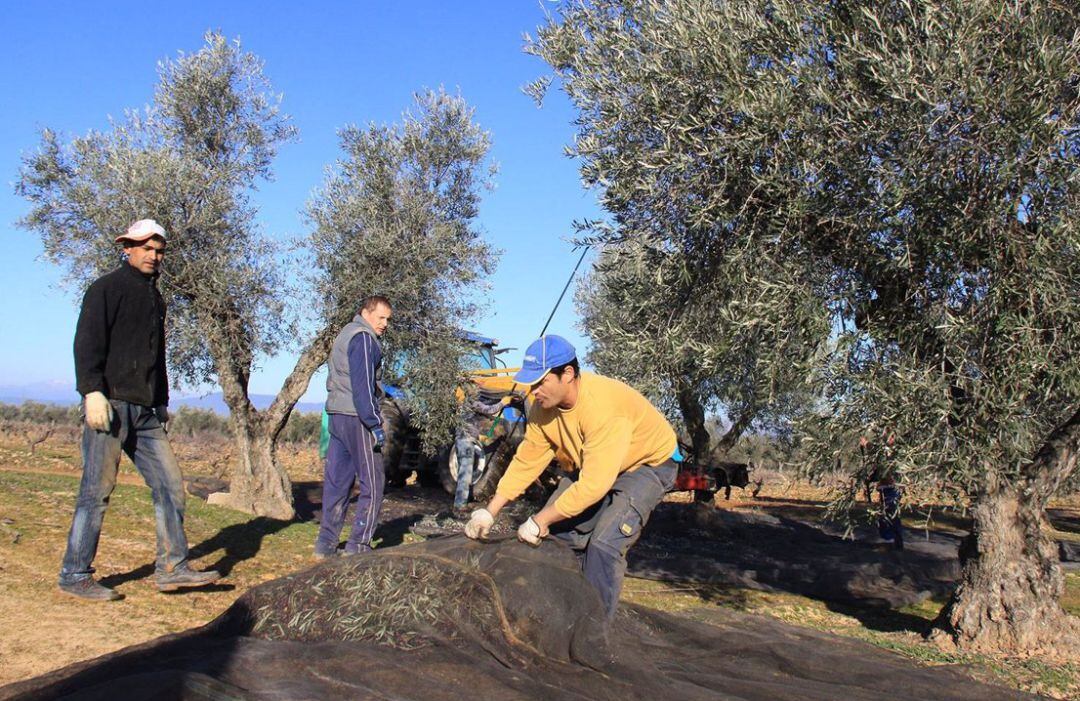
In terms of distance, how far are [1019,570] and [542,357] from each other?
4.61 metres

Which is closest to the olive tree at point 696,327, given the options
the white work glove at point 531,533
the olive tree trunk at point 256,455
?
the white work glove at point 531,533

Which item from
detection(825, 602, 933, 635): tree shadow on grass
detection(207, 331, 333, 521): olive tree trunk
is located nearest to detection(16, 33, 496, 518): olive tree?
detection(207, 331, 333, 521): olive tree trunk

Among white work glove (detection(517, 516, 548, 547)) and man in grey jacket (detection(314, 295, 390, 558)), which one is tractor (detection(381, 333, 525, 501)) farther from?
white work glove (detection(517, 516, 548, 547))

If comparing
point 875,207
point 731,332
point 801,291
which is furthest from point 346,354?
point 875,207

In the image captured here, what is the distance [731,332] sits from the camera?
6.99 m

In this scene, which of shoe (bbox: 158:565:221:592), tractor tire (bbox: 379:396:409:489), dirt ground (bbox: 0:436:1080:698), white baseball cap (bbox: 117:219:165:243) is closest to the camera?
dirt ground (bbox: 0:436:1080:698)

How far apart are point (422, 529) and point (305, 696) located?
6967 mm

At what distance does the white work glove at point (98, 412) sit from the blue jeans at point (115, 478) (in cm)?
9

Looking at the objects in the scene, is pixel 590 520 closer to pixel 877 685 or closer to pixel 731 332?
pixel 877 685

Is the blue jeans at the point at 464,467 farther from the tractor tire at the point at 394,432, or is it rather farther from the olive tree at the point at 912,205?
the olive tree at the point at 912,205

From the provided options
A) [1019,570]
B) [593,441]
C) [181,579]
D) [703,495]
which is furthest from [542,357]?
[703,495]

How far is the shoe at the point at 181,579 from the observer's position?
5973mm

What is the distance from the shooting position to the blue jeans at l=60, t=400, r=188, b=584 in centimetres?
561

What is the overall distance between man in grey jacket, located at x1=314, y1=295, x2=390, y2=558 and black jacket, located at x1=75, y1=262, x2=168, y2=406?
159 centimetres
